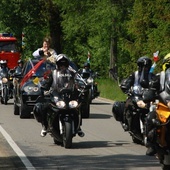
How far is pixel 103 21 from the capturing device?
173 feet

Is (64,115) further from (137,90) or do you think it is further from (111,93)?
(111,93)

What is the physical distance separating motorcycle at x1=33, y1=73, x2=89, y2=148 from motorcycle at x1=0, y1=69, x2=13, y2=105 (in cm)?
1325

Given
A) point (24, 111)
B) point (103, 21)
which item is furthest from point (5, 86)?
point (103, 21)

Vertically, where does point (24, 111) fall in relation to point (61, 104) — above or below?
below

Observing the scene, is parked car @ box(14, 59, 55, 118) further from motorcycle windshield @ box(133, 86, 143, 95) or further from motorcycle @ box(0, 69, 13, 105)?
motorcycle windshield @ box(133, 86, 143, 95)

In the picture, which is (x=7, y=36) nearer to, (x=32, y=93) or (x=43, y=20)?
(x=43, y=20)

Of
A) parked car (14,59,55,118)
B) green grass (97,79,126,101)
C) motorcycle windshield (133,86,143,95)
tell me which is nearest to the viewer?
motorcycle windshield (133,86,143,95)

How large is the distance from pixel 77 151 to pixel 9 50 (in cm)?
3531

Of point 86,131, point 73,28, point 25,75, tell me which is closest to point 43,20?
point 73,28

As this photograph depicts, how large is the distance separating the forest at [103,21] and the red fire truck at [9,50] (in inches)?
173

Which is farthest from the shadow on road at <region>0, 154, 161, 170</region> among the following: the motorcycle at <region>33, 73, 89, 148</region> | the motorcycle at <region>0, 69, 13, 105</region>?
the motorcycle at <region>0, 69, 13, 105</region>

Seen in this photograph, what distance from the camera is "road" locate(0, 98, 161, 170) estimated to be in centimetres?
1249

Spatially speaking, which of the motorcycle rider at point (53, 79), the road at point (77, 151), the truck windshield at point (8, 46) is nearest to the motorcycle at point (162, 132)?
the road at point (77, 151)

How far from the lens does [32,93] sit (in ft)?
72.4
